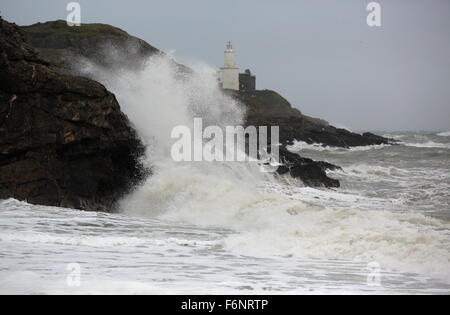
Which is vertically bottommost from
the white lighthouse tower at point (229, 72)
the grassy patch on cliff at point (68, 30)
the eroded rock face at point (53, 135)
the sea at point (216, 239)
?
the sea at point (216, 239)

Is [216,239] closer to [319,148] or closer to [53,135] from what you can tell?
[53,135]

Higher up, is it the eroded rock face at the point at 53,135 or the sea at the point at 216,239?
the eroded rock face at the point at 53,135

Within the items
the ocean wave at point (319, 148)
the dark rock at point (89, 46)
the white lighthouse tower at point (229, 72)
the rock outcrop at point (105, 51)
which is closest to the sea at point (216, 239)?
the rock outcrop at point (105, 51)

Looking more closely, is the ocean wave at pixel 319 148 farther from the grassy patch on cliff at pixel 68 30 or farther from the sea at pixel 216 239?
the sea at pixel 216 239

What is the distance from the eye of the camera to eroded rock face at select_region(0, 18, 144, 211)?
1295 centimetres

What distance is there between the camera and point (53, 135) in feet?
44.0

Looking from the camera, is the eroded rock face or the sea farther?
the eroded rock face

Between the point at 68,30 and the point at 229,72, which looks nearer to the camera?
the point at 68,30

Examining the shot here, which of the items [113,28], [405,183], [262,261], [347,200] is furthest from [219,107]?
[262,261]

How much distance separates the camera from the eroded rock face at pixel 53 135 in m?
13.0

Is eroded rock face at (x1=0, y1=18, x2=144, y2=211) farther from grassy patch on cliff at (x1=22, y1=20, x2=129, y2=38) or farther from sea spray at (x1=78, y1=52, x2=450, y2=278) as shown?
grassy patch on cliff at (x1=22, y1=20, x2=129, y2=38)

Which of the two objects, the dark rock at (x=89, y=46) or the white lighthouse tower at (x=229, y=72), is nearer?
the dark rock at (x=89, y=46)

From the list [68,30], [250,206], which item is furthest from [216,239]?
[68,30]

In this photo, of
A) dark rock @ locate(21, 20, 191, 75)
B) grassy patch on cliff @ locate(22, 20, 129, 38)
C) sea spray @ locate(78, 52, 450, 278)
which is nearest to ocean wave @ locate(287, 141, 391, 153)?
grassy patch on cliff @ locate(22, 20, 129, 38)
